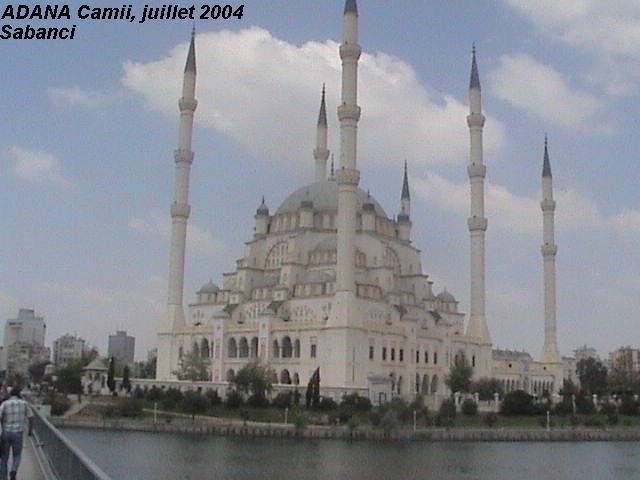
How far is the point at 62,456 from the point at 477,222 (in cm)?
4726

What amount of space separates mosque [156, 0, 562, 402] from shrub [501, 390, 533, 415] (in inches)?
192

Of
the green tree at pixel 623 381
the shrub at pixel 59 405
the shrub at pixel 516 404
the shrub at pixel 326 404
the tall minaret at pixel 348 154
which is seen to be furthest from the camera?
the green tree at pixel 623 381

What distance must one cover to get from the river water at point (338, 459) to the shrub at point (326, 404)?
600 cm

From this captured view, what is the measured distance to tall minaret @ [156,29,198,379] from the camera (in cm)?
5291

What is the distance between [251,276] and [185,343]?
6.48 meters

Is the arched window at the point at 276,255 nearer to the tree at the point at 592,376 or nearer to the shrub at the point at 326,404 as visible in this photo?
the shrub at the point at 326,404

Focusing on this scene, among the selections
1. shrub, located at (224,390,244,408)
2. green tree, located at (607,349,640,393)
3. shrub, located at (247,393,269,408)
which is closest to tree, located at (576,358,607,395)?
green tree, located at (607,349,640,393)

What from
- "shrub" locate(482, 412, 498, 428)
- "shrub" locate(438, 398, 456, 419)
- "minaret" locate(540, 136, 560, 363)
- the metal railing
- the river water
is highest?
"minaret" locate(540, 136, 560, 363)

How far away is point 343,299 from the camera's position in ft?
149

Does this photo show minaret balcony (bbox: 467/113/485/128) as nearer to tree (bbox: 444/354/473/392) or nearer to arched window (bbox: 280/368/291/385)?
tree (bbox: 444/354/473/392)

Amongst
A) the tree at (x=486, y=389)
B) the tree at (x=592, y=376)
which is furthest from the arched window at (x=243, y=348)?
the tree at (x=592, y=376)

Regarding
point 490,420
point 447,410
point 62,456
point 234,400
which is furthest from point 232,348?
point 62,456

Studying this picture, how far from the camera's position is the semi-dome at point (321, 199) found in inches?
2320

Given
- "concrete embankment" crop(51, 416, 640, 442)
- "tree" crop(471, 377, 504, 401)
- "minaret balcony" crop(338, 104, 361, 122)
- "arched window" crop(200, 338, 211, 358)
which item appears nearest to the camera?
"concrete embankment" crop(51, 416, 640, 442)
